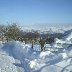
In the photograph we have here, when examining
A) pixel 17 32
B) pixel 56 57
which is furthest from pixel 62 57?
pixel 17 32

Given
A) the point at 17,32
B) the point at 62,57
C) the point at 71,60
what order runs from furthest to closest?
1. the point at 17,32
2. the point at 62,57
3. the point at 71,60

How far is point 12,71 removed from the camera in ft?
42.6

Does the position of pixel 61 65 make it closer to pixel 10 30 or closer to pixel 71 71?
pixel 71 71

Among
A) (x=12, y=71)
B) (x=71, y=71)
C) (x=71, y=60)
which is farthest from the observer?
(x=71, y=60)

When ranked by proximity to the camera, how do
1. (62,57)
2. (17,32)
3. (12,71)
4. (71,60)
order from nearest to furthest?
1. (12,71)
2. (71,60)
3. (62,57)
4. (17,32)

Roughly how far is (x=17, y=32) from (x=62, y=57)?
156ft

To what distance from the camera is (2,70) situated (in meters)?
13.4

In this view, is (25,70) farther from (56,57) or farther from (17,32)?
(17,32)

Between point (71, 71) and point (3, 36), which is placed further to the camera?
point (3, 36)

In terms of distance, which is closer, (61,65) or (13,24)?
(61,65)

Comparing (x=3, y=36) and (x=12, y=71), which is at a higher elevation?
(x=12, y=71)

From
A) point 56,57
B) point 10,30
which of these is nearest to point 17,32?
point 10,30

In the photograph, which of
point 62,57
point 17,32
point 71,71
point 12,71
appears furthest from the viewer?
point 17,32

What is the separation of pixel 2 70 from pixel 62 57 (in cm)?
444
